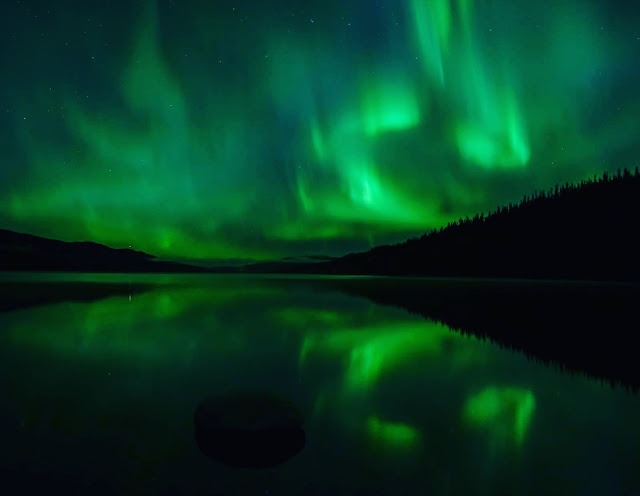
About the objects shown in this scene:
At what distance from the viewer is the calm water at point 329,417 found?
26.3 ft

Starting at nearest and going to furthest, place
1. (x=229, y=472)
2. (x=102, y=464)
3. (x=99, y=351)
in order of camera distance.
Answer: (x=229, y=472) < (x=102, y=464) < (x=99, y=351)

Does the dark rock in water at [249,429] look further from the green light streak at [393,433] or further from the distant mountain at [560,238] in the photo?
the distant mountain at [560,238]

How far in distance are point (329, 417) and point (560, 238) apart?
15913cm

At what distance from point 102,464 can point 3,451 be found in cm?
243

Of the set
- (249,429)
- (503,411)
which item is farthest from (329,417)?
(503,411)

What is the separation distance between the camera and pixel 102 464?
8430mm

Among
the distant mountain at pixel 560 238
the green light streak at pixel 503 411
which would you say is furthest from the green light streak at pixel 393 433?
the distant mountain at pixel 560 238

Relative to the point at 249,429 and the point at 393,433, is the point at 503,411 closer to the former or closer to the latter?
the point at 393,433

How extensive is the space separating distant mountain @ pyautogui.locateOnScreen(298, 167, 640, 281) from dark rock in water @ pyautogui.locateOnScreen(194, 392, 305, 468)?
454 ft

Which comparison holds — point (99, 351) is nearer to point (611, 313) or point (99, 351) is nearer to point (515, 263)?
Answer: point (611, 313)

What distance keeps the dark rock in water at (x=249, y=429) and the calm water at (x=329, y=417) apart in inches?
11.0

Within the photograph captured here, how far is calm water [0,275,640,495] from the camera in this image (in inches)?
316

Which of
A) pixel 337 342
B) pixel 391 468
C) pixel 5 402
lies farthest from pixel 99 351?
pixel 391 468

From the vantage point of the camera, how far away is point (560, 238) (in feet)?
476
